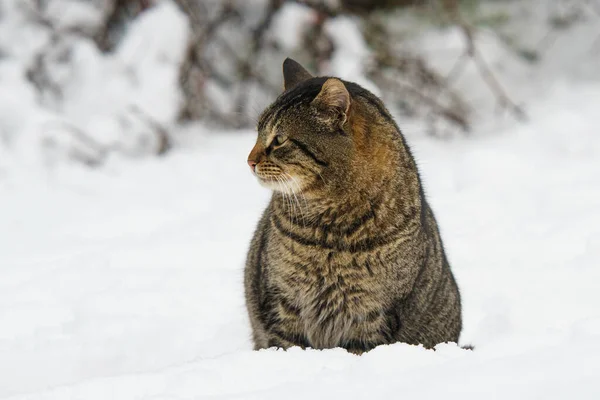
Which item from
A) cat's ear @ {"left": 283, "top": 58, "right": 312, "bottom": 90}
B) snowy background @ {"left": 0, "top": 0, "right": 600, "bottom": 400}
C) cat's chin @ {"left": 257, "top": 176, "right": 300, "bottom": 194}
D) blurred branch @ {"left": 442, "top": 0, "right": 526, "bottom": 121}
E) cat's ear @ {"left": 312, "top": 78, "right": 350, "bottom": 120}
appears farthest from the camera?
blurred branch @ {"left": 442, "top": 0, "right": 526, "bottom": 121}

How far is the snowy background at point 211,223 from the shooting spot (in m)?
2.31

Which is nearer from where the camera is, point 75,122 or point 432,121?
point 75,122

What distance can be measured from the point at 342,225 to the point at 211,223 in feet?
6.72

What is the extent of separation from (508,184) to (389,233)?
2.42m

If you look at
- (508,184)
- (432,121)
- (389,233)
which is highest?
(432,121)

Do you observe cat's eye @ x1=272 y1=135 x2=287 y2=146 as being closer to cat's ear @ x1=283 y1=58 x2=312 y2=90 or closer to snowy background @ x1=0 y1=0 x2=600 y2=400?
cat's ear @ x1=283 y1=58 x2=312 y2=90

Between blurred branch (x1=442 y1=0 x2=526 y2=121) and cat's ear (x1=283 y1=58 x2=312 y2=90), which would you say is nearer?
cat's ear (x1=283 y1=58 x2=312 y2=90)

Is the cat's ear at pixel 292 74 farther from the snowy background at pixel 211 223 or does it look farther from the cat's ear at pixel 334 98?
the snowy background at pixel 211 223

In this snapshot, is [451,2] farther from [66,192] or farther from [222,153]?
[66,192]

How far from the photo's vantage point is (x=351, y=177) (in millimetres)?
2723

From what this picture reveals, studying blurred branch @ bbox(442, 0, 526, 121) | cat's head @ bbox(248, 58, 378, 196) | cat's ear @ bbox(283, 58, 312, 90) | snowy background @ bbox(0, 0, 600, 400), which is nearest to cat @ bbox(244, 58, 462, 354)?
cat's head @ bbox(248, 58, 378, 196)

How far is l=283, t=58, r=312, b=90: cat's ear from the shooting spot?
10.1ft

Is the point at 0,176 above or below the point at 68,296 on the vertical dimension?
above

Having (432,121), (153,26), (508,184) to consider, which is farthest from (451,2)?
(153,26)
